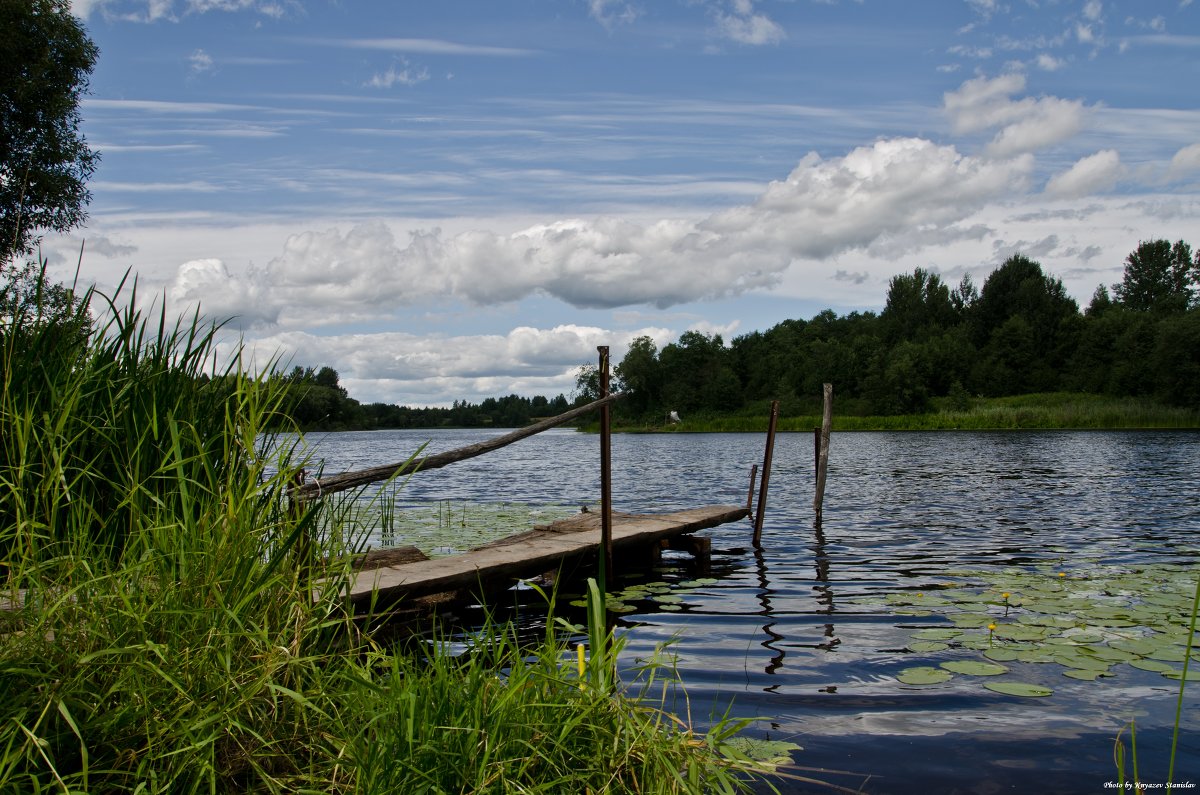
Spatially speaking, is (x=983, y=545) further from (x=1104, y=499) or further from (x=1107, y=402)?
(x=1107, y=402)

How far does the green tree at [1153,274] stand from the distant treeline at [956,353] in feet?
0.51

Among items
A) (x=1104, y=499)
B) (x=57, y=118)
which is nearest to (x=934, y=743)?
(x=1104, y=499)

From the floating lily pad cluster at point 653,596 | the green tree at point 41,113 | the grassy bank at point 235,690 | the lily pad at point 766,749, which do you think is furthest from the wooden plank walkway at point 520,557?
the green tree at point 41,113

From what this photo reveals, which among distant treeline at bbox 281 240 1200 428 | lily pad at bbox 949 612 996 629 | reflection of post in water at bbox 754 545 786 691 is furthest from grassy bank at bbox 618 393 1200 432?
lily pad at bbox 949 612 996 629

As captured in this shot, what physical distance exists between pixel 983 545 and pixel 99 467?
14.2m

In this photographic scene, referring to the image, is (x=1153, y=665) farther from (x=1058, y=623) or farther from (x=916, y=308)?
(x=916, y=308)

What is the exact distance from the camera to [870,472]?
32375 millimetres

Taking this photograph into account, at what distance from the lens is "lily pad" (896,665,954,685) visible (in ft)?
22.2

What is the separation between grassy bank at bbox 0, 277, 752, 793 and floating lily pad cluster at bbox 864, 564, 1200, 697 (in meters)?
4.35

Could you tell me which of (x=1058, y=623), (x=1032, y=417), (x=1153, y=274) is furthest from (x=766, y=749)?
(x=1153, y=274)

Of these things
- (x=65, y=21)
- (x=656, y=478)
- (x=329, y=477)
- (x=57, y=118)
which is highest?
(x=65, y=21)

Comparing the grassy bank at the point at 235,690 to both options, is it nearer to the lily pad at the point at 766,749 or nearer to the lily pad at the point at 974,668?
the lily pad at the point at 766,749

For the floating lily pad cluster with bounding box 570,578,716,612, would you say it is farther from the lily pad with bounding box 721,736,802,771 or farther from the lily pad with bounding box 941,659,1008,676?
the lily pad with bounding box 721,736,802,771

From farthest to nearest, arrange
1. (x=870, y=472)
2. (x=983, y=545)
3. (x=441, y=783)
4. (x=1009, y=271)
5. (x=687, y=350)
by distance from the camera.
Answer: (x=687, y=350) → (x=1009, y=271) → (x=870, y=472) → (x=983, y=545) → (x=441, y=783)
